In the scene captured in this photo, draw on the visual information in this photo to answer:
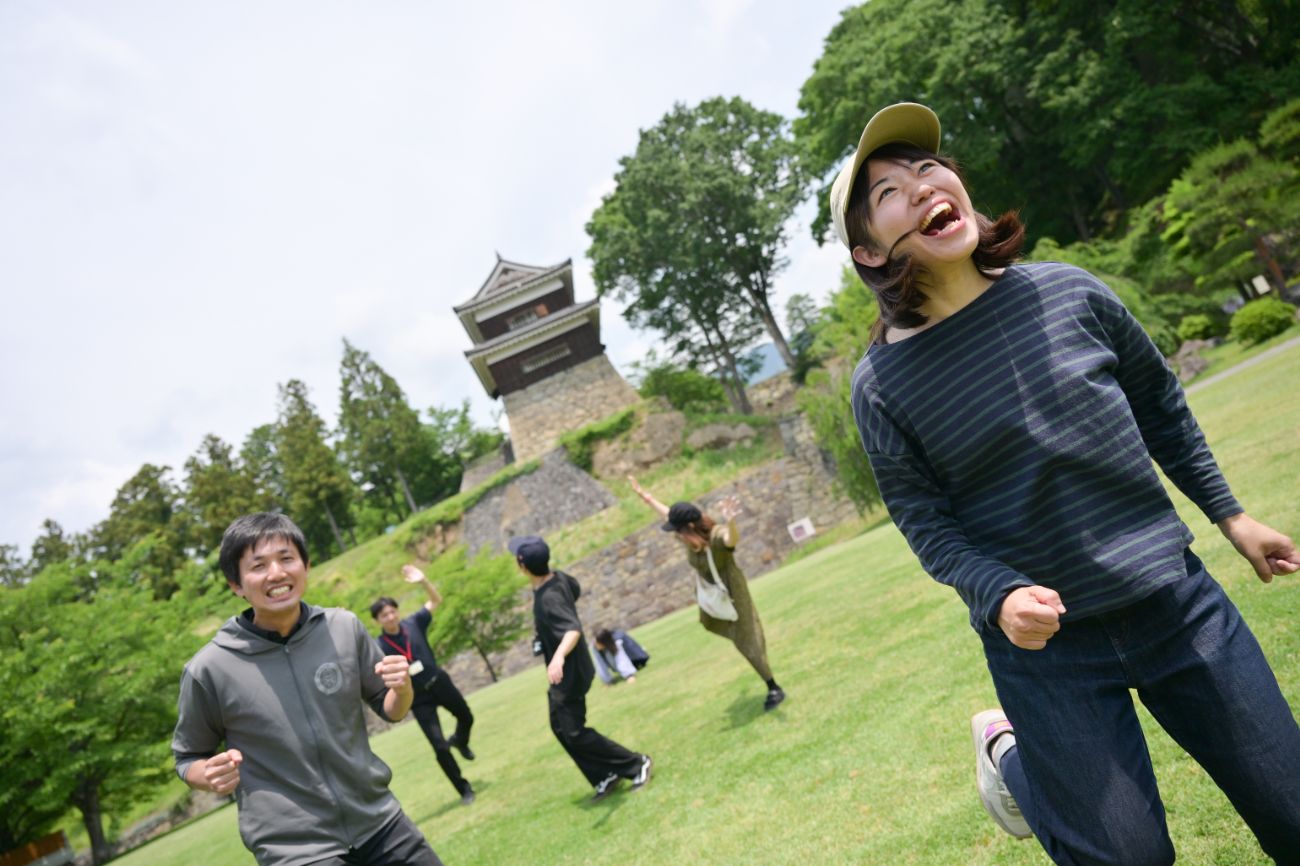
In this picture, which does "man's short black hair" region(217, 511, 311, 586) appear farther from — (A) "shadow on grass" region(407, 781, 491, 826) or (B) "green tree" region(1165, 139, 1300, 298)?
(B) "green tree" region(1165, 139, 1300, 298)

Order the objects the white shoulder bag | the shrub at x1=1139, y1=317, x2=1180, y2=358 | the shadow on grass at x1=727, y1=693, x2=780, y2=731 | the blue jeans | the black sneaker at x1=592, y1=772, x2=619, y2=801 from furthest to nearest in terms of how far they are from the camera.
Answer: the shrub at x1=1139, y1=317, x2=1180, y2=358 < the shadow on grass at x1=727, y1=693, x2=780, y2=731 < the white shoulder bag < the black sneaker at x1=592, y1=772, x2=619, y2=801 < the blue jeans

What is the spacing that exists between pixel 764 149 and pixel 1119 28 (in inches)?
643

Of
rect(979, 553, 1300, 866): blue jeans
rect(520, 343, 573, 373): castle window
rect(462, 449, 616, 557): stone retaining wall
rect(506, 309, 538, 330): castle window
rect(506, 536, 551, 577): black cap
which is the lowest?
rect(979, 553, 1300, 866): blue jeans

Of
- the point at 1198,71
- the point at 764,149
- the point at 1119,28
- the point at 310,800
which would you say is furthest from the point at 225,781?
the point at 764,149

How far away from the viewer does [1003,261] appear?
2.04 metres

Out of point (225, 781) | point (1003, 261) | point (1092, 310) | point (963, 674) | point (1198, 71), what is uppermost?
point (1198, 71)

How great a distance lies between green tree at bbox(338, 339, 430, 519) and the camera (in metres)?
47.5

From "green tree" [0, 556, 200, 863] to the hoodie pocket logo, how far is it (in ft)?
58.6

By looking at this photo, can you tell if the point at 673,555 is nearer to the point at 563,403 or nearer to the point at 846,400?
the point at 846,400

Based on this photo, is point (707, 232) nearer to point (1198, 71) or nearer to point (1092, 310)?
point (1198, 71)

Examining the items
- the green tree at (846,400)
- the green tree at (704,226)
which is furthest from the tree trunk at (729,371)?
the green tree at (846,400)

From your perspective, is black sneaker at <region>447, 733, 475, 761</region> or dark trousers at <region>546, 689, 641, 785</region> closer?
dark trousers at <region>546, 689, 641, 785</region>

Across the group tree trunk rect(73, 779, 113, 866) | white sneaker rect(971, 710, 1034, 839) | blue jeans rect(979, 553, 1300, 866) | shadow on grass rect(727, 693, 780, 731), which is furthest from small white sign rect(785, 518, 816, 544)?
blue jeans rect(979, 553, 1300, 866)

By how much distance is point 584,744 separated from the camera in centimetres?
562
